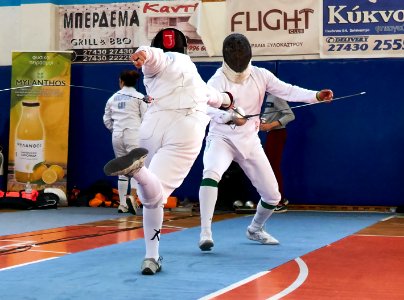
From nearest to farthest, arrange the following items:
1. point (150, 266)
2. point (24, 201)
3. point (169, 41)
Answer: point (150, 266), point (169, 41), point (24, 201)

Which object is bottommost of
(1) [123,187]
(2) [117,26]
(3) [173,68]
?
(1) [123,187]

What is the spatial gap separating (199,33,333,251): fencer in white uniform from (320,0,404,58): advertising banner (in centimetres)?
427

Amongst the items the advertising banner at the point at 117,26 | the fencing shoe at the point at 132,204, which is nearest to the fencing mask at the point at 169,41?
the fencing shoe at the point at 132,204

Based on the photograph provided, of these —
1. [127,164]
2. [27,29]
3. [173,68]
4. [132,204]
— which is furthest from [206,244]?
[27,29]

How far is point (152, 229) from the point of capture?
3994 mm

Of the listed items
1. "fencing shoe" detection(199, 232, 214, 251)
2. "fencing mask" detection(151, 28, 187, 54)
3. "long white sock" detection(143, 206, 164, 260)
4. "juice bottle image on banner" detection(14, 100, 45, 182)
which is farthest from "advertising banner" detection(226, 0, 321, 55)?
"long white sock" detection(143, 206, 164, 260)

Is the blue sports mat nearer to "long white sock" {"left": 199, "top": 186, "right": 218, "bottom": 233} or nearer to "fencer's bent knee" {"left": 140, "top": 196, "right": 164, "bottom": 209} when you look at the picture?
"long white sock" {"left": 199, "top": 186, "right": 218, "bottom": 233}

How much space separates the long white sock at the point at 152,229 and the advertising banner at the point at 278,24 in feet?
19.5

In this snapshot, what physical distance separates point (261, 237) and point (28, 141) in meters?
5.41

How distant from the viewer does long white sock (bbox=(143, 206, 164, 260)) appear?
3982 mm

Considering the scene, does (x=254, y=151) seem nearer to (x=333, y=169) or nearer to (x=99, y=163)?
(x=333, y=169)

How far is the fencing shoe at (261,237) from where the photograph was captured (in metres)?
5.37

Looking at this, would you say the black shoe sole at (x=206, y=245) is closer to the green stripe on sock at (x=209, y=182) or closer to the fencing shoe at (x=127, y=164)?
the green stripe on sock at (x=209, y=182)

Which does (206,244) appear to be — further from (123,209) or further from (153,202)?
(123,209)
